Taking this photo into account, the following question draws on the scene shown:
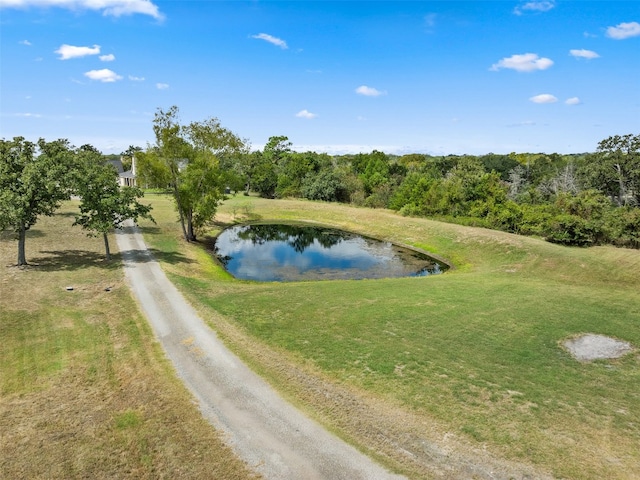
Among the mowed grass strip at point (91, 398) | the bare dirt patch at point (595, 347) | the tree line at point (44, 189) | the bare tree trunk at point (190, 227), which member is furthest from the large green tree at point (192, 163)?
the bare dirt patch at point (595, 347)

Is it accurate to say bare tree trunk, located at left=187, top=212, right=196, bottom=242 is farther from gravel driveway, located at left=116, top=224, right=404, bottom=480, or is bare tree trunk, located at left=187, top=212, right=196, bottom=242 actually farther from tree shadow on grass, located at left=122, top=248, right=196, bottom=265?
gravel driveway, located at left=116, top=224, right=404, bottom=480

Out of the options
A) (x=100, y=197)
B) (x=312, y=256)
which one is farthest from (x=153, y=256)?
(x=312, y=256)

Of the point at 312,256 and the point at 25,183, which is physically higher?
the point at 25,183

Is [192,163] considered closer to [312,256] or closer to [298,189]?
[312,256]

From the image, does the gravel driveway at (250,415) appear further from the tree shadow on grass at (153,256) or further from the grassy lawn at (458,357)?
the tree shadow on grass at (153,256)

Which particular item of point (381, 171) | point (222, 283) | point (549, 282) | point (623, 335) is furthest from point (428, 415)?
point (381, 171)

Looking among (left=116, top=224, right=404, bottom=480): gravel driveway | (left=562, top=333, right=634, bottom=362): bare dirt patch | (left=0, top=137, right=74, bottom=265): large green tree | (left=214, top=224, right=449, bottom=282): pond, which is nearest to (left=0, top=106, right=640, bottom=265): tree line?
(left=0, top=137, right=74, bottom=265): large green tree
